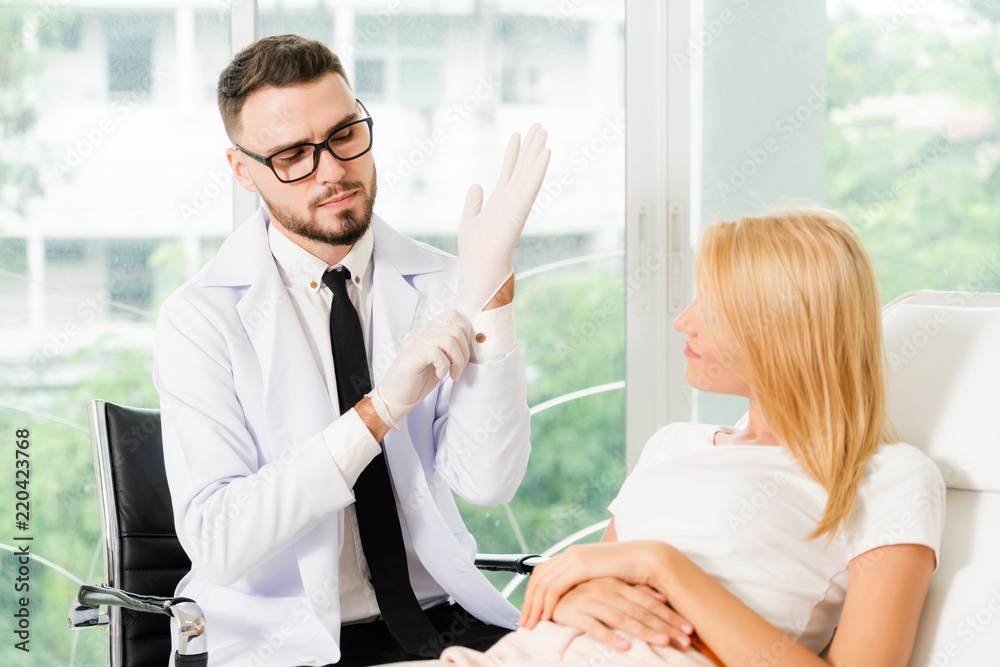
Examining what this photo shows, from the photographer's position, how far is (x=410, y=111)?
266cm

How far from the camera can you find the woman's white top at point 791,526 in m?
1.16

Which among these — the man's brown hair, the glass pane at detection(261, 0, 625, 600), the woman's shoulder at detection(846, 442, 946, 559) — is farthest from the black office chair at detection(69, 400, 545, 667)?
the glass pane at detection(261, 0, 625, 600)

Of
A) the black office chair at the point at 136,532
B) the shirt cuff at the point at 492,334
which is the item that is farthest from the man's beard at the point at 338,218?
the black office chair at the point at 136,532

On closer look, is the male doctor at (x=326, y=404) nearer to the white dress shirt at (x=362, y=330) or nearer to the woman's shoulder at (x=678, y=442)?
the white dress shirt at (x=362, y=330)

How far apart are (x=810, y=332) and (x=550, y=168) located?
1627 mm

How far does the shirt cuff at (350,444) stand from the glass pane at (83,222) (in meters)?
1.26

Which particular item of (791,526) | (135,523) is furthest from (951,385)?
(135,523)

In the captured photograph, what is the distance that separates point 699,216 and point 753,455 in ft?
5.40

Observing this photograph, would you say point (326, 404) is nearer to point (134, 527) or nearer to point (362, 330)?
point (362, 330)

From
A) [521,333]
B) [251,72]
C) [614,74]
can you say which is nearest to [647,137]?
[614,74]

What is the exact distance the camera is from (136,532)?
1665 mm

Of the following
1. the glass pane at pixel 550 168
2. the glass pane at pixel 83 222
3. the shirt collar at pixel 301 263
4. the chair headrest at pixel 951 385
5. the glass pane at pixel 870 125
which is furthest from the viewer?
the glass pane at pixel 550 168

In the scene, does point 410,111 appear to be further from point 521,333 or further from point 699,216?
point 699,216

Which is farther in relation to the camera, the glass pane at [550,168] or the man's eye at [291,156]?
the glass pane at [550,168]
